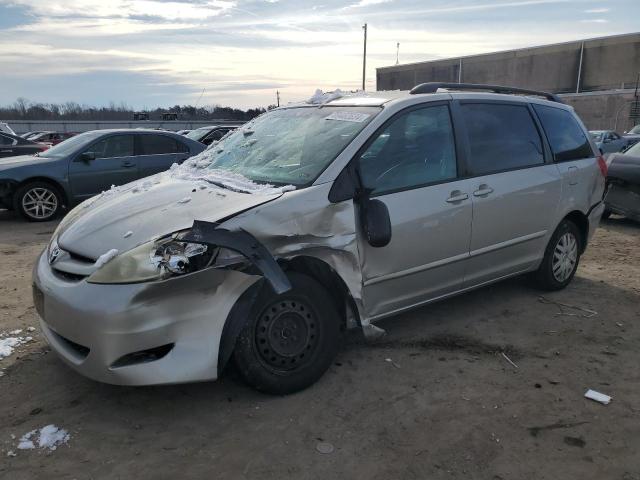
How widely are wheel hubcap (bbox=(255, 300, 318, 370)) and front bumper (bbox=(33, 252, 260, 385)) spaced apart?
270 mm

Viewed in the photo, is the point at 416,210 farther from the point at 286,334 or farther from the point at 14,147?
the point at 14,147

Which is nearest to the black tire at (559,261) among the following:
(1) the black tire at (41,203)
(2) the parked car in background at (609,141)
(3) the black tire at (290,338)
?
(3) the black tire at (290,338)

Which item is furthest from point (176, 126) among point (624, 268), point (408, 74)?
point (624, 268)

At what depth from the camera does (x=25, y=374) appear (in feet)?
11.2

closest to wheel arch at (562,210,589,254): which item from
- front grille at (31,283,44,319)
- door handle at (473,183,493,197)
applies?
door handle at (473,183,493,197)

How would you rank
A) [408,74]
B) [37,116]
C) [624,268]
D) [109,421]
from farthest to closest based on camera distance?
[408,74]
[37,116]
[624,268]
[109,421]

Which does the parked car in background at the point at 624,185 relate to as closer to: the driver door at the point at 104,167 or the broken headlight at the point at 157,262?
the broken headlight at the point at 157,262

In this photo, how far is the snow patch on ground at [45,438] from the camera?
106 inches

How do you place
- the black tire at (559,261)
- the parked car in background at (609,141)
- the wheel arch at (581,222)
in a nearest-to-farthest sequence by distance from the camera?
the black tire at (559,261) < the wheel arch at (581,222) < the parked car in background at (609,141)

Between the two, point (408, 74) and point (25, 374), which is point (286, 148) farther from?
point (408, 74)

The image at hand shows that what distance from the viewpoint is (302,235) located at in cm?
305

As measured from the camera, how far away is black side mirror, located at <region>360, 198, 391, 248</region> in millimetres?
3221

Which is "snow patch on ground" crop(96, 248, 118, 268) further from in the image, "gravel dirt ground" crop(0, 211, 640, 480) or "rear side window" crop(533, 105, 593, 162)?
"rear side window" crop(533, 105, 593, 162)

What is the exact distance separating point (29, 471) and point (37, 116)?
74746mm
